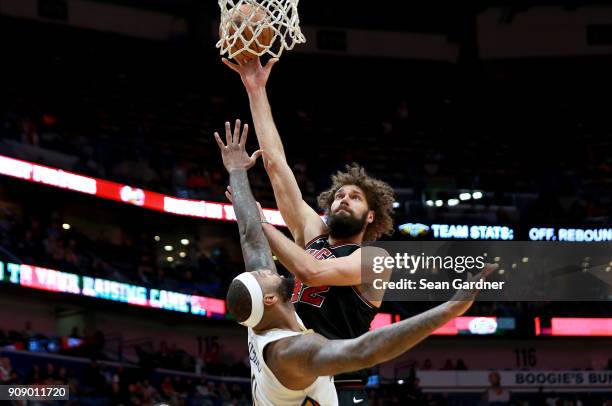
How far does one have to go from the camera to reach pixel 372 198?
5754 mm

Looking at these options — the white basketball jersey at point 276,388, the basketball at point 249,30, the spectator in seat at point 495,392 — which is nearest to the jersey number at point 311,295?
the white basketball jersey at point 276,388

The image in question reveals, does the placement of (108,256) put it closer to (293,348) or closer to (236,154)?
(236,154)

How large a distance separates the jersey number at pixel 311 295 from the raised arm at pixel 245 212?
743 mm

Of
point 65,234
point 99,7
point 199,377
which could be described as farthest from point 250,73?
point 99,7

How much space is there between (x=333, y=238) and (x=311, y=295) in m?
0.36

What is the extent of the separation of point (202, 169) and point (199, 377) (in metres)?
6.00

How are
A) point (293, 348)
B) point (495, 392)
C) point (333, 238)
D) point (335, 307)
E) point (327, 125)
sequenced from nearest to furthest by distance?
point (293, 348) → point (335, 307) → point (333, 238) → point (495, 392) → point (327, 125)

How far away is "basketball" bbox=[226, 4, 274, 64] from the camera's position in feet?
18.8

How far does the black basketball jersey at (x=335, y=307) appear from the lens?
18.0 feet

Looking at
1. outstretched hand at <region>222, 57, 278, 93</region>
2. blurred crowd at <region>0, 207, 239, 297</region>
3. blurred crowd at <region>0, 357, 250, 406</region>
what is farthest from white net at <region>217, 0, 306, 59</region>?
blurred crowd at <region>0, 207, 239, 297</region>

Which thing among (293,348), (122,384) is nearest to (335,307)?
(293,348)

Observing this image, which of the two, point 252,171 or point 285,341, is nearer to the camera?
point 285,341

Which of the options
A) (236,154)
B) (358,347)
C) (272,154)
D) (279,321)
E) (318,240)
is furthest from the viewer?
(272,154)

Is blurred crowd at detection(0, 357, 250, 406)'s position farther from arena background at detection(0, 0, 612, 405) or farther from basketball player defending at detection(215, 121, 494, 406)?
basketball player defending at detection(215, 121, 494, 406)
